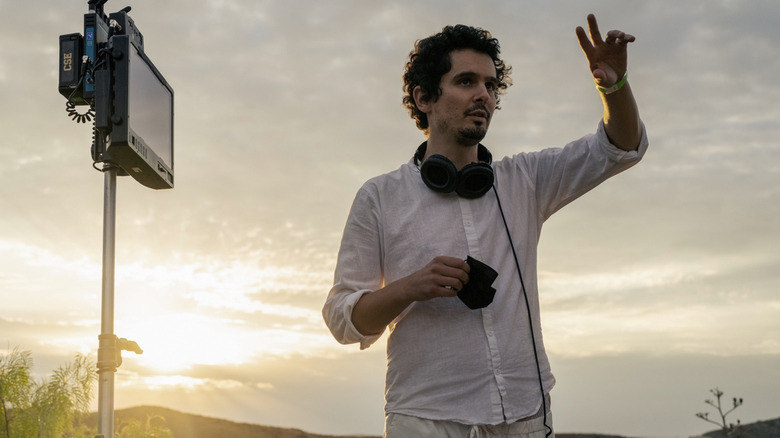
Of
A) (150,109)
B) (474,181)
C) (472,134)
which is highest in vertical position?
(150,109)

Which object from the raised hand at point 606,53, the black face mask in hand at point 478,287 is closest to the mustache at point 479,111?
the raised hand at point 606,53

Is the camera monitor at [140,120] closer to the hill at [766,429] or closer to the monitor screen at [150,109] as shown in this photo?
the monitor screen at [150,109]

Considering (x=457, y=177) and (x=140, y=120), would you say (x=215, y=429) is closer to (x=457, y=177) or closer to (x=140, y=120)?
(x=140, y=120)

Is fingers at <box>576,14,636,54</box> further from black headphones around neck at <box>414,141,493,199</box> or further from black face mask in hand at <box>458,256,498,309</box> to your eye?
black face mask in hand at <box>458,256,498,309</box>

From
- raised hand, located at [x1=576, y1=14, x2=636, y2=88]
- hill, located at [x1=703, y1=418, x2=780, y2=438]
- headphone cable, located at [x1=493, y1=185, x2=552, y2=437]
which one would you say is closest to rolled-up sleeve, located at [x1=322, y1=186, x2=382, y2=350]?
headphone cable, located at [x1=493, y1=185, x2=552, y2=437]

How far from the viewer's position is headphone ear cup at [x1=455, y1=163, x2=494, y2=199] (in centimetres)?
253

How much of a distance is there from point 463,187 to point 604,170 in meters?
0.51

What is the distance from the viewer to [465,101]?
105 inches

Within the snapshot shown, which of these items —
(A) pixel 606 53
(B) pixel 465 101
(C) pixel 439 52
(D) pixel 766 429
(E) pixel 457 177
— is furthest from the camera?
(D) pixel 766 429

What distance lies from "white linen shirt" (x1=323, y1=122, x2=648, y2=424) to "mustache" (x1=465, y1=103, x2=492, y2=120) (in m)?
0.24

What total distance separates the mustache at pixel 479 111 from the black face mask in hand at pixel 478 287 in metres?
0.66

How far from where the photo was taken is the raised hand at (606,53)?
238 centimetres

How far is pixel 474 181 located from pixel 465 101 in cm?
33

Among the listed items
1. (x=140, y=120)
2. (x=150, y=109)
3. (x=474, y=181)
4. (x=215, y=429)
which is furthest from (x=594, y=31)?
(x=215, y=429)
